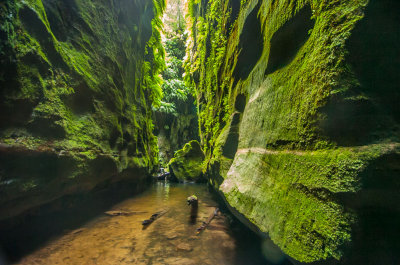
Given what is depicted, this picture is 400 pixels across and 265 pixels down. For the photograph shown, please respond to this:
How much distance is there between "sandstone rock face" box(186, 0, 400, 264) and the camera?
3.77ft

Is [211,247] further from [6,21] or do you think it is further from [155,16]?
[155,16]

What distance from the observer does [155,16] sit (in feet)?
26.5

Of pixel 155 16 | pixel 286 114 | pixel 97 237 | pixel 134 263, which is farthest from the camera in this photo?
pixel 155 16

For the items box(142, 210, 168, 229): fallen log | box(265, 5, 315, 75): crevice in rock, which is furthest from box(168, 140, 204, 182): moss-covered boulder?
box(265, 5, 315, 75): crevice in rock

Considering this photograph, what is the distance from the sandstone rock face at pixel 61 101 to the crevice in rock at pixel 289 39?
373 cm

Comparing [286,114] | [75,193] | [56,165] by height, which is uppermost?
[286,114]

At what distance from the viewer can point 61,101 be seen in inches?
127

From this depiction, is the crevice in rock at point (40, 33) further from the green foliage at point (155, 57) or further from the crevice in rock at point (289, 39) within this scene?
the green foliage at point (155, 57)

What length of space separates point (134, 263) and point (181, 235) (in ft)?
3.68

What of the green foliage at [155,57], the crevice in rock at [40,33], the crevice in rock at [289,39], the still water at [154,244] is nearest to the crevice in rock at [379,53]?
the crevice in rock at [289,39]

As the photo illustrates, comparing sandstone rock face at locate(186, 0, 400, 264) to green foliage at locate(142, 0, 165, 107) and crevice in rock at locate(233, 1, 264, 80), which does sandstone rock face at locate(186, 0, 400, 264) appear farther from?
green foliage at locate(142, 0, 165, 107)

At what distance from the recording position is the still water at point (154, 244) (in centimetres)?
254

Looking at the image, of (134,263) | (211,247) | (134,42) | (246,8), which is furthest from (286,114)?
(134,42)

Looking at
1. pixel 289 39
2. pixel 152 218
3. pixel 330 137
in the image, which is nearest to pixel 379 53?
pixel 330 137
